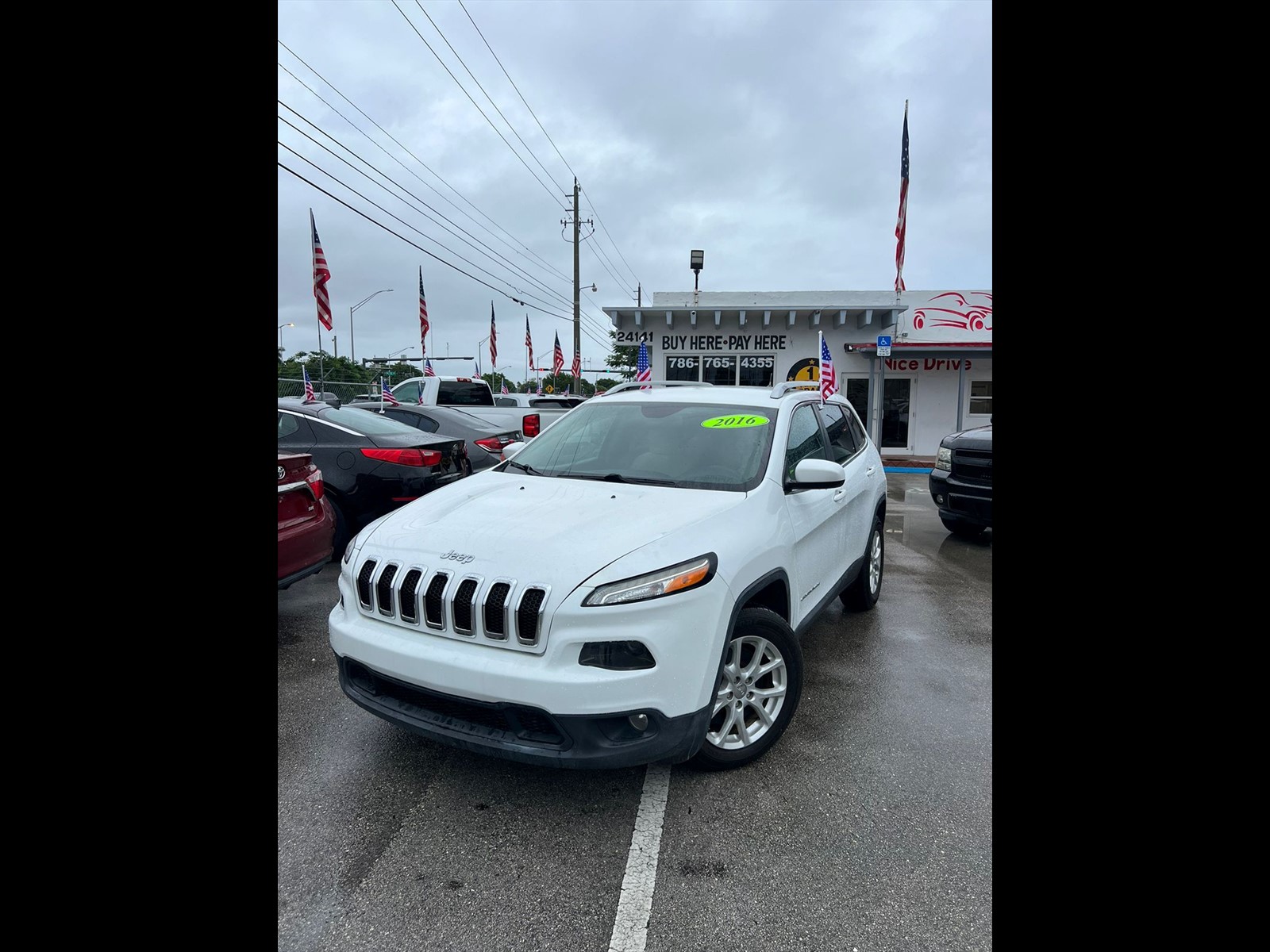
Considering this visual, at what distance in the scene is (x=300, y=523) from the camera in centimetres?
466

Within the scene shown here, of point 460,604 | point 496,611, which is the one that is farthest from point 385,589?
point 496,611

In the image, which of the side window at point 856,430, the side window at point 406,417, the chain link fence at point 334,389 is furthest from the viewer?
the chain link fence at point 334,389

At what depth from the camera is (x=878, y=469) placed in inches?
219

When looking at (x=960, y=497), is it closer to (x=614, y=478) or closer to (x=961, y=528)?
(x=961, y=528)

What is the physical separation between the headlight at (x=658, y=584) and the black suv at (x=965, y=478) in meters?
5.70

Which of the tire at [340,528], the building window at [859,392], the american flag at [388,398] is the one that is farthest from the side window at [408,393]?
the building window at [859,392]

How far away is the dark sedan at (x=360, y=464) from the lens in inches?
246

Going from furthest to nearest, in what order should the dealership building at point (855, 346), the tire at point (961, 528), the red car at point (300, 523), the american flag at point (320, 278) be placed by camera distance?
the dealership building at point (855, 346) < the american flag at point (320, 278) < the tire at point (961, 528) < the red car at point (300, 523)

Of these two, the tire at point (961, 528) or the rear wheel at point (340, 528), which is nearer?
the rear wheel at point (340, 528)

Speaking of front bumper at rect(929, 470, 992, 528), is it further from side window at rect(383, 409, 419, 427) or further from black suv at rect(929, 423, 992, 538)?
side window at rect(383, 409, 419, 427)

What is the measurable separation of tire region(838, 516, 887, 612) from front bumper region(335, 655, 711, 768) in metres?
2.82

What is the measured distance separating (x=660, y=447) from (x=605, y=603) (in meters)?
1.55

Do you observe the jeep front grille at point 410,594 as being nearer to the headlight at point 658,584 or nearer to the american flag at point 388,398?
the headlight at point 658,584
